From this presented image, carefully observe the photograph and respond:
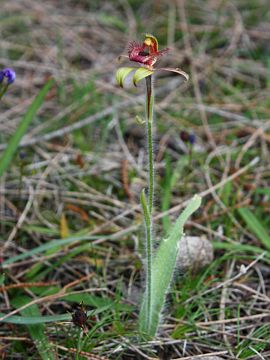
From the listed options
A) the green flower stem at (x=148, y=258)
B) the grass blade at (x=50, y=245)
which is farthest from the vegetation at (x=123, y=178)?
the green flower stem at (x=148, y=258)

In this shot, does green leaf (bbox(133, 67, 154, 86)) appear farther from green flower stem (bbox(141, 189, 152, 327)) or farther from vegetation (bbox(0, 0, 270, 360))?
green flower stem (bbox(141, 189, 152, 327))

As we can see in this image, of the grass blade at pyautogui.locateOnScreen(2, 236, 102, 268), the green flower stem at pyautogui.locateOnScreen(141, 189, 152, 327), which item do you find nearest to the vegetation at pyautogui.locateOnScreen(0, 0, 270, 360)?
the grass blade at pyautogui.locateOnScreen(2, 236, 102, 268)

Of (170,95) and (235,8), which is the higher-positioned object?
(235,8)

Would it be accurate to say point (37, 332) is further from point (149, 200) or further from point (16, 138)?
point (16, 138)

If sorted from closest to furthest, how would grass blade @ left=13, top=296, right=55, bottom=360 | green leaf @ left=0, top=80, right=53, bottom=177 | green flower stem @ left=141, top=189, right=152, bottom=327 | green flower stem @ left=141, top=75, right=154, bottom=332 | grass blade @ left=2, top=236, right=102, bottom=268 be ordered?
1. green flower stem @ left=141, top=75, right=154, bottom=332
2. green flower stem @ left=141, top=189, right=152, bottom=327
3. grass blade @ left=13, top=296, right=55, bottom=360
4. grass blade @ left=2, top=236, right=102, bottom=268
5. green leaf @ left=0, top=80, right=53, bottom=177

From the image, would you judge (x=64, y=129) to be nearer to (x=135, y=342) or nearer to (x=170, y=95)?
(x=170, y=95)

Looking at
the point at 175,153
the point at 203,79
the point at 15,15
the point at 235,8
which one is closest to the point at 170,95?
the point at 203,79

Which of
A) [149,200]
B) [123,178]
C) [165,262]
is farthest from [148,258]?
[123,178]

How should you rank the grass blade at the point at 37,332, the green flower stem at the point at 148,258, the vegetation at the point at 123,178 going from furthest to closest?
1. the vegetation at the point at 123,178
2. the grass blade at the point at 37,332
3. the green flower stem at the point at 148,258

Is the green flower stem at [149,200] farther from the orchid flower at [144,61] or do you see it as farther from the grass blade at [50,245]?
the grass blade at [50,245]
